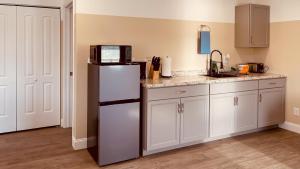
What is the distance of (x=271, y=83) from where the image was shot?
14.3 feet

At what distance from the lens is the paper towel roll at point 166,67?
384 cm

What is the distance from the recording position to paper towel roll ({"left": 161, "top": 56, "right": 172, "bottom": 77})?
3.84 metres

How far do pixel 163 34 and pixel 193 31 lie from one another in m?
0.56

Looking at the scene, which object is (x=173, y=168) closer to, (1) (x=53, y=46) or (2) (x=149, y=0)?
(2) (x=149, y=0)

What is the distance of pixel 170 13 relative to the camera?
409cm

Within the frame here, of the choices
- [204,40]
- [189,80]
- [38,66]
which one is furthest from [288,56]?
[38,66]

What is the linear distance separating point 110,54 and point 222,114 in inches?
73.5

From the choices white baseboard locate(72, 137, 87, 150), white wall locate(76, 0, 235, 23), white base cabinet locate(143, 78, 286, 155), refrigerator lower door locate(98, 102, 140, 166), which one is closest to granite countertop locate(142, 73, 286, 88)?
white base cabinet locate(143, 78, 286, 155)

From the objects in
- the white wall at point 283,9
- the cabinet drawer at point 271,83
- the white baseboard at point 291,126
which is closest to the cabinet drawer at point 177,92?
the cabinet drawer at point 271,83

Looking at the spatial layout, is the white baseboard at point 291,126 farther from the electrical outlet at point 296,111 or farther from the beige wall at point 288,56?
the electrical outlet at point 296,111

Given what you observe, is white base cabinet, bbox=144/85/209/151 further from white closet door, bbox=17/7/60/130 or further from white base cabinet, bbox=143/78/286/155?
white closet door, bbox=17/7/60/130

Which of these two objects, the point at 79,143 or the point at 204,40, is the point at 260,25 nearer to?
the point at 204,40

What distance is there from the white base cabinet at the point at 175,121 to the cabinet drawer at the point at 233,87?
6.6 inches

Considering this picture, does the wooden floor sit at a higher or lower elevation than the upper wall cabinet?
lower
